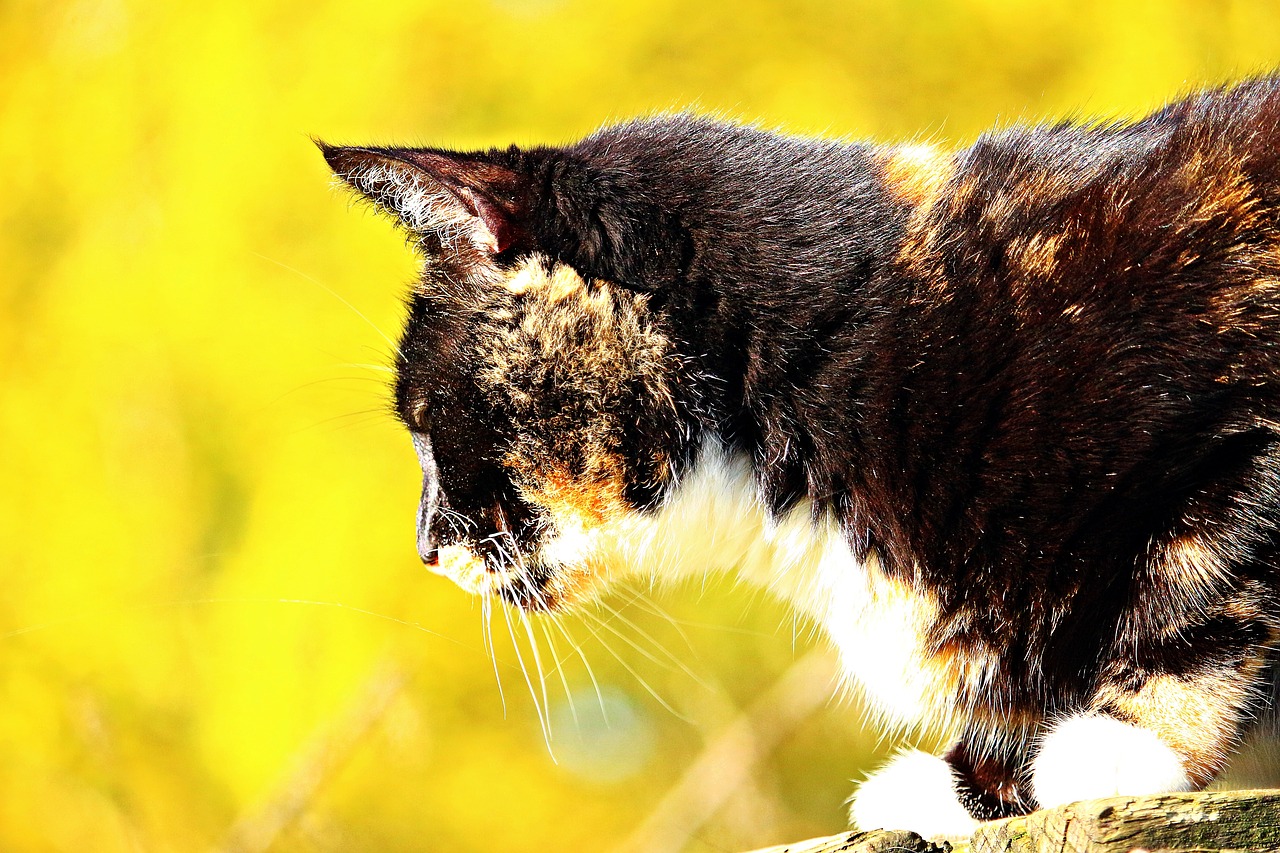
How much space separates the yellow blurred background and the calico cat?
1.01 metres

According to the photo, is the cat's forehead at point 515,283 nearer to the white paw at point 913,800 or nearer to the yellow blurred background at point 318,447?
the white paw at point 913,800

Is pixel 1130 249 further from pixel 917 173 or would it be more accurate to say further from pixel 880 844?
pixel 880 844

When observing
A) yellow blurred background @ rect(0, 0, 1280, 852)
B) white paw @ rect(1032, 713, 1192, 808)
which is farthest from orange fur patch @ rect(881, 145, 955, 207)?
yellow blurred background @ rect(0, 0, 1280, 852)

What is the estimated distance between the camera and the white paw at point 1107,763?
3.91 feet

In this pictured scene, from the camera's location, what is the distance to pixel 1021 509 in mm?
1289

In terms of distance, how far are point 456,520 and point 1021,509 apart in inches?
30.6

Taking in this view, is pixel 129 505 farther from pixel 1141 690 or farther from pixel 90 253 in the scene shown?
pixel 1141 690

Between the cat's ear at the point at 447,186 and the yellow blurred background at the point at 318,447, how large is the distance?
950 millimetres

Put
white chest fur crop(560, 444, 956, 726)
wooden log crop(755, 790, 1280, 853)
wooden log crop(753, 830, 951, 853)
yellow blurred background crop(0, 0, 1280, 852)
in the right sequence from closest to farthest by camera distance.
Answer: wooden log crop(755, 790, 1280, 853)
wooden log crop(753, 830, 951, 853)
white chest fur crop(560, 444, 956, 726)
yellow blurred background crop(0, 0, 1280, 852)

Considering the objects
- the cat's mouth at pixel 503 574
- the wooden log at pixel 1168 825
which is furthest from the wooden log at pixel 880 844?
the cat's mouth at pixel 503 574

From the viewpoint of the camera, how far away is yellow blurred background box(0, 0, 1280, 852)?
2.65 m

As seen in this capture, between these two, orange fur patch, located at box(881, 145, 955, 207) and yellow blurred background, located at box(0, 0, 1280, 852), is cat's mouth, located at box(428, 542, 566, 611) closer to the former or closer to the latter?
orange fur patch, located at box(881, 145, 955, 207)

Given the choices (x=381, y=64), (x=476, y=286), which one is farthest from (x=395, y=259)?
(x=476, y=286)

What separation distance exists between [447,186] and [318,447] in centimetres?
146
